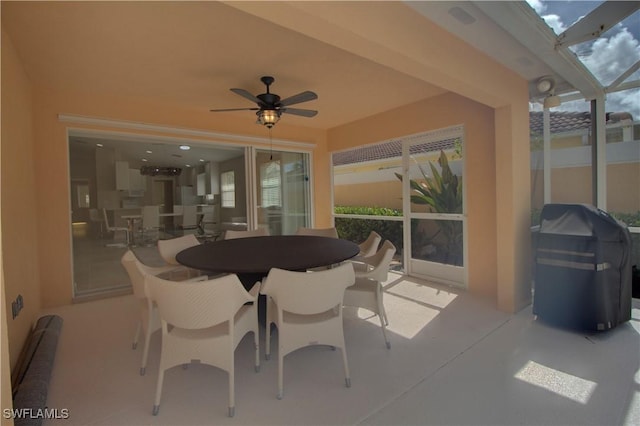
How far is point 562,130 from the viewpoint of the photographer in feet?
12.0

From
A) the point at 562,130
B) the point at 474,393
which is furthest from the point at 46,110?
the point at 562,130

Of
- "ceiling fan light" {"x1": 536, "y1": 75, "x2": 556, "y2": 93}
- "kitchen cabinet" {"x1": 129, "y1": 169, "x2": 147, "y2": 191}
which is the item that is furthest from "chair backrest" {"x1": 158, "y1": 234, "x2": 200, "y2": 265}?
"ceiling fan light" {"x1": 536, "y1": 75, "x2": 556, "y2": 93}

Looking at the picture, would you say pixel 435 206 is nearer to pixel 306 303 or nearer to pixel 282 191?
pixel 282 191

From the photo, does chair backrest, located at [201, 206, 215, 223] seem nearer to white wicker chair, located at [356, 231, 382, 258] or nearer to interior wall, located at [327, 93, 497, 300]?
white wicker chair, located at [356, 231, 382, 258]

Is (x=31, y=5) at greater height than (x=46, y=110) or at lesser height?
greater

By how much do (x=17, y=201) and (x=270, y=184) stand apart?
3.26 m

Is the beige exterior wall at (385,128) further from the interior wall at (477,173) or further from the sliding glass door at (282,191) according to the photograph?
the sliding glass door at (282,191)

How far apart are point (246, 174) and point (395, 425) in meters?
4.11

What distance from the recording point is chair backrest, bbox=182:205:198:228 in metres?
5.24

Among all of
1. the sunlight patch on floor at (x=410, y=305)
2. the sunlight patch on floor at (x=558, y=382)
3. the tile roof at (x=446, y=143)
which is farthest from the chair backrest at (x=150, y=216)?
the sunlight patch on floor at (x=558, y=382)

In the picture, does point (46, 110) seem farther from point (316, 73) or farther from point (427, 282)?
point (427, 282)

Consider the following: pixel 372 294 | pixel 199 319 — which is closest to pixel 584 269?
pixel 372 294

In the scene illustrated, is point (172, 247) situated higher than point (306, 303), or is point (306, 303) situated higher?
point (172, 247)

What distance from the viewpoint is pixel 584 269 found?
2.47 m
